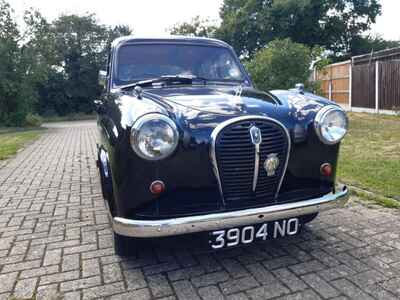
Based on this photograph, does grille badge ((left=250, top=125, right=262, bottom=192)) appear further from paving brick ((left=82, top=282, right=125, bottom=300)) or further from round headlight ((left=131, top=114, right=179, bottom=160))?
paving brick ((left=82, top=282, right=125, bottom=300))

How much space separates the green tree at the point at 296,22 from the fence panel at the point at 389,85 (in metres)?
14.6

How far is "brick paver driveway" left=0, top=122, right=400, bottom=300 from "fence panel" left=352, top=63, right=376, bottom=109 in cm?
1274

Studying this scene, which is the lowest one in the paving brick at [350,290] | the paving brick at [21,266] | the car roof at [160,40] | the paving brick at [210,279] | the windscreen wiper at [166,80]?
the paving brick at [350,290]

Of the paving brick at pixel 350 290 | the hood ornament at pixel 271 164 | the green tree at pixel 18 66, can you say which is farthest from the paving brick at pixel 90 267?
the green tree at pixel 18 66

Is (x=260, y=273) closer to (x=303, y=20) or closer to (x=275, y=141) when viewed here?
(x=275, y=141)

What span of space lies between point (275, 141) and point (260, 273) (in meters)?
0.98

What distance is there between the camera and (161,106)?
2533 millimetres

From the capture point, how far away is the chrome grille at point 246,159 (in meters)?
2.42

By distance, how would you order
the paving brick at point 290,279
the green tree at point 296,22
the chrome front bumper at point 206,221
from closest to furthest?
1. the chrome front bumper at point 206,221
2. the paving brick at point 290,279
3. the green tree at point 296,22

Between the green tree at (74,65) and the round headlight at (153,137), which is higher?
the green tree at (74,65)

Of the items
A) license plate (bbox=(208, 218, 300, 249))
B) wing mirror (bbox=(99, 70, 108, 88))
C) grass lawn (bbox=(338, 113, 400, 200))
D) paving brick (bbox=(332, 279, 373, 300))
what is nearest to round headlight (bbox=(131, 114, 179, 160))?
license plate (bbox=(208, 218, 300, 249))

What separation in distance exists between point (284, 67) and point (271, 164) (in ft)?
31.9

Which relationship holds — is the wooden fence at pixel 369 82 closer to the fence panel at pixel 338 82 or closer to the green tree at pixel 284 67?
the fence panel at pixel 338 82

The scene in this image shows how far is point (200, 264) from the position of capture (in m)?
2.81
